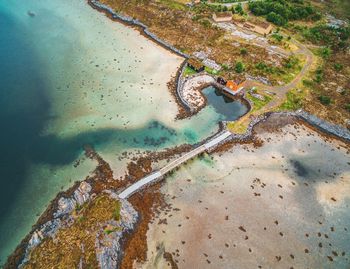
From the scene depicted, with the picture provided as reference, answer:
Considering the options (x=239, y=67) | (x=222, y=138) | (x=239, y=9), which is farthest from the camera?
(x=239, y=9)

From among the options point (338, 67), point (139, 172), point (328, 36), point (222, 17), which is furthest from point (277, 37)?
point (139, 172)

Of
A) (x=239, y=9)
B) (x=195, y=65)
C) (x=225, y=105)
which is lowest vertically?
(x=225, y=105)

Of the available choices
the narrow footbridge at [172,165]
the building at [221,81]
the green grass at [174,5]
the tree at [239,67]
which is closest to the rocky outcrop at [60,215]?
the narrow footbridge at [172,165]

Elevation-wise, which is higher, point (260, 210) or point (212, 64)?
point (212, 64)

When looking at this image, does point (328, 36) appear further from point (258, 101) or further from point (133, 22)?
point (133, 22)

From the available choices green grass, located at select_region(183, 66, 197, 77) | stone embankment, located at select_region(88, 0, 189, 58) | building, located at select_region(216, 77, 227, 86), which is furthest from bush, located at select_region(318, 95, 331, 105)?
→ stone embankment, located at select_region(88, 0, 189, 58)

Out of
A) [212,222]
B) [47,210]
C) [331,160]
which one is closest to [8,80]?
[47,210]
